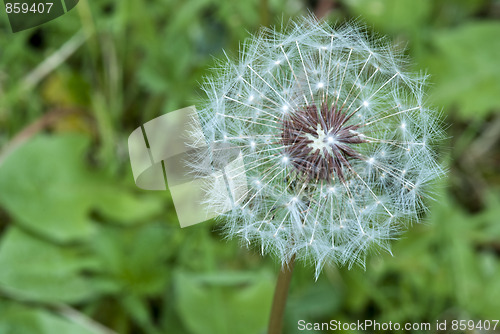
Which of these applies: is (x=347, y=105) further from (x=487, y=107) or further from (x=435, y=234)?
(x=487, y=107)

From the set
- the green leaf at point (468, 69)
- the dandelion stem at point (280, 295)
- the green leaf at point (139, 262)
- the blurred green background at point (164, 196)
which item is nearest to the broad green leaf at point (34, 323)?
the blurred green background at point (164, 196)

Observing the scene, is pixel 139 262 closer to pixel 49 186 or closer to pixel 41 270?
pixel 41 270

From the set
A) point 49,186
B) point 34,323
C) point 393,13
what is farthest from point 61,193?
point 393,13

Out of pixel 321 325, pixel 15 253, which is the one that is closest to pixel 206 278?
pixel 321 325

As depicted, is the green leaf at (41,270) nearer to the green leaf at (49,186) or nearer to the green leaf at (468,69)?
the green leaf at (49,186)
